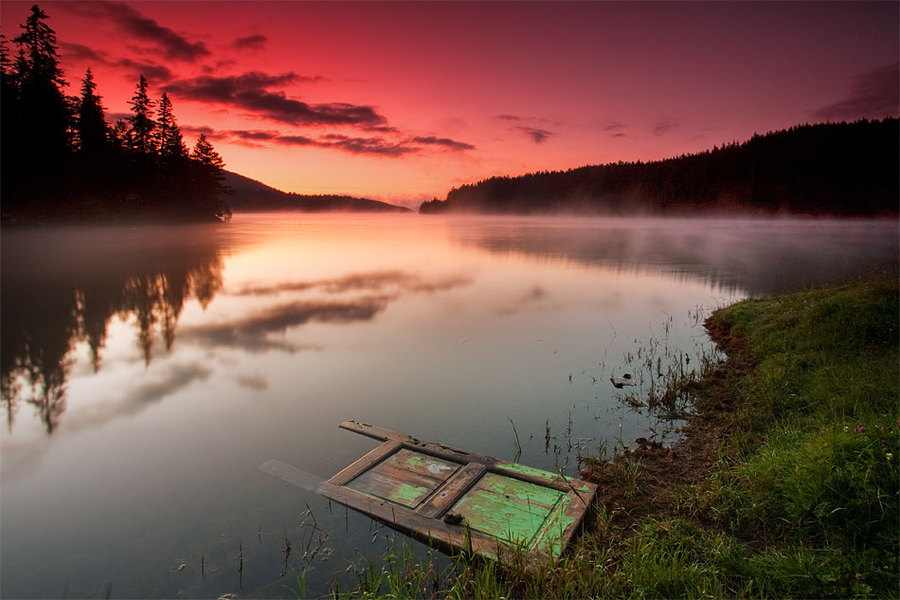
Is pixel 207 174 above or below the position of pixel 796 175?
below

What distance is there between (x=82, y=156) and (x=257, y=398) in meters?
75.6

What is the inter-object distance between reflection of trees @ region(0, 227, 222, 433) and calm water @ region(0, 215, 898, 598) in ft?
0.39

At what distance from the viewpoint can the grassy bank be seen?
4.38m

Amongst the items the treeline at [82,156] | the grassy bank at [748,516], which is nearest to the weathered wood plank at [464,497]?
the grassy bank at [748,516]

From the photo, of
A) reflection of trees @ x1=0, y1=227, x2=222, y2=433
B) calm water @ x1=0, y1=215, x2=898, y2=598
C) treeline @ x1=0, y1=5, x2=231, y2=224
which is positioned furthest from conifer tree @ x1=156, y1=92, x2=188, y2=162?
calm water @ x1=0, y1=215, x2=898, y2=598

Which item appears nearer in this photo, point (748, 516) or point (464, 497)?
point (748, 516)

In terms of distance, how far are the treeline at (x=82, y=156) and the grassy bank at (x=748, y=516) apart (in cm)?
6793

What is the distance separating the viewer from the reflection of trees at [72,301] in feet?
36.5

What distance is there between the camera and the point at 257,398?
1005 cm

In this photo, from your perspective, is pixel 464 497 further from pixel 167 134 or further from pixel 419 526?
pixel 167 134

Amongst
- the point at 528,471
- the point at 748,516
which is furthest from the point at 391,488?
the point at 748,516

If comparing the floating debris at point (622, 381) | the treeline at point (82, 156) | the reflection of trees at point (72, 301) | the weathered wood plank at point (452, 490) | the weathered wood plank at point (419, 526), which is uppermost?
the treeline at point (82, 156)

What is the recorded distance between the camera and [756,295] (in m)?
22.5

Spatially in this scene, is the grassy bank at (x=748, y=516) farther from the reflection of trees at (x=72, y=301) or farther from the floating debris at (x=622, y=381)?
the reflection of trees at (x=72, y=301)
